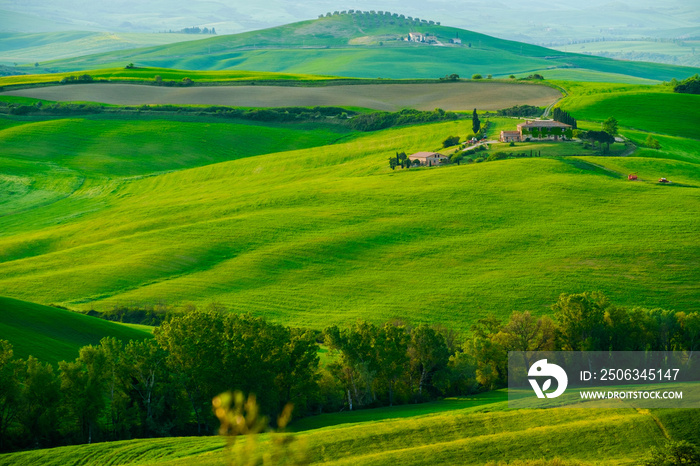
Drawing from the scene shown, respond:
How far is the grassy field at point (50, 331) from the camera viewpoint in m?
58.5

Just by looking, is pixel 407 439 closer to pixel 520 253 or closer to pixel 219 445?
pixel 219 445

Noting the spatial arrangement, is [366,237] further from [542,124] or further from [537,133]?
[542,124]

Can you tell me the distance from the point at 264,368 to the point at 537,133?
296 ft

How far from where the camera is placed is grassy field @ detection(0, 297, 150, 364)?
58.5 m

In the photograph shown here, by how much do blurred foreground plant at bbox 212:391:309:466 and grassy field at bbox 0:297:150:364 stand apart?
14747 millimetres

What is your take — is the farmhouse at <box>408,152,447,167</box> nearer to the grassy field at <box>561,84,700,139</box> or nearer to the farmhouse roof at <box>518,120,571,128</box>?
the farmhouse roof at <box>518,120,571,128</box>

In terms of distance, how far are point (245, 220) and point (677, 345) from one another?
6184 cm

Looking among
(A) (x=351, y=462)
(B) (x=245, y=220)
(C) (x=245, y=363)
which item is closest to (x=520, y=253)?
(B) (x=245, y=220)

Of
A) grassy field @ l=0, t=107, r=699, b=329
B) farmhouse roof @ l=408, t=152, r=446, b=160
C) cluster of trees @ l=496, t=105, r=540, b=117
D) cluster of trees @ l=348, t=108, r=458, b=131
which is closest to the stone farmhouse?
grassy field @ l=0, t=107, r=699, b=329

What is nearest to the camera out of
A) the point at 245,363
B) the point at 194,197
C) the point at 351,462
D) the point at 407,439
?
the point at 351,462

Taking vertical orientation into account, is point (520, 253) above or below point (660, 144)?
below

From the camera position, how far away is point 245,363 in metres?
54.2

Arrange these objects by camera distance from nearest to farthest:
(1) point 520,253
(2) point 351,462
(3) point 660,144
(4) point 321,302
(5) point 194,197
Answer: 1. (2) point 351,462
2. (4) point 321,302
3. (1) point 520,253
4. (5) point 194,197
5. (3) point 660,144

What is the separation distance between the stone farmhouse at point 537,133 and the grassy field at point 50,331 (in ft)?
266
